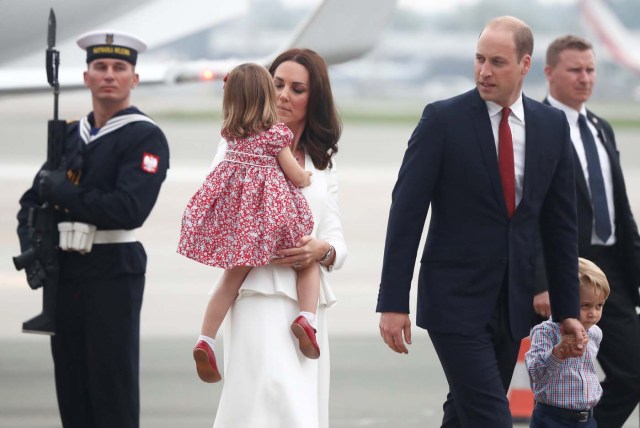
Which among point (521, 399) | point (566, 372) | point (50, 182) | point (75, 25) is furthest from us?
point (75, 25)

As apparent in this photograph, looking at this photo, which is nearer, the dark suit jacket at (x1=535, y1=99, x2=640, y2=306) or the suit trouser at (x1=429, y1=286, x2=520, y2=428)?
the suit trouser at (x1=429, y1=286, x2=520, y2=428)

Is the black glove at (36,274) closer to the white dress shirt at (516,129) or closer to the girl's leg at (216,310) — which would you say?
the girl's leg at (216,310)

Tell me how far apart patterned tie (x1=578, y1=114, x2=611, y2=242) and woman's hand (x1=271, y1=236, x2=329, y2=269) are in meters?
1.58

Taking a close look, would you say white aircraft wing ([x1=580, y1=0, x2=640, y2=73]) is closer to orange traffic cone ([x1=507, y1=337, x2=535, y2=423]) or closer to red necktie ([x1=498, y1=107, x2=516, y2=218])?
orange traffic cone ([x1=507, y1=337, x2=535, y2=423])

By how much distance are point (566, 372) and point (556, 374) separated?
0.12 ft

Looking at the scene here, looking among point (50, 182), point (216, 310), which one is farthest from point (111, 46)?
point (216, 310)

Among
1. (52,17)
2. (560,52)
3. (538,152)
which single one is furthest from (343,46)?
(538,152)

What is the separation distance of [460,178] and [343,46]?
3.81 meters

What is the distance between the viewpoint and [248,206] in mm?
4254

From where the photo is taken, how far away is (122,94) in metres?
4.99

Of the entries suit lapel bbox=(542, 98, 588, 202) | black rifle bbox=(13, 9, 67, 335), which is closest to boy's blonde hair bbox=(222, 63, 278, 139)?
black rifle bbox=(13, 9, 67, 335)

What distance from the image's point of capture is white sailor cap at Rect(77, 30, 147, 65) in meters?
5.07

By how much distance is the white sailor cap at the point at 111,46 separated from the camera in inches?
200

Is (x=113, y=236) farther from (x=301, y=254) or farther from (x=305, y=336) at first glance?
(x=305, y=336)
